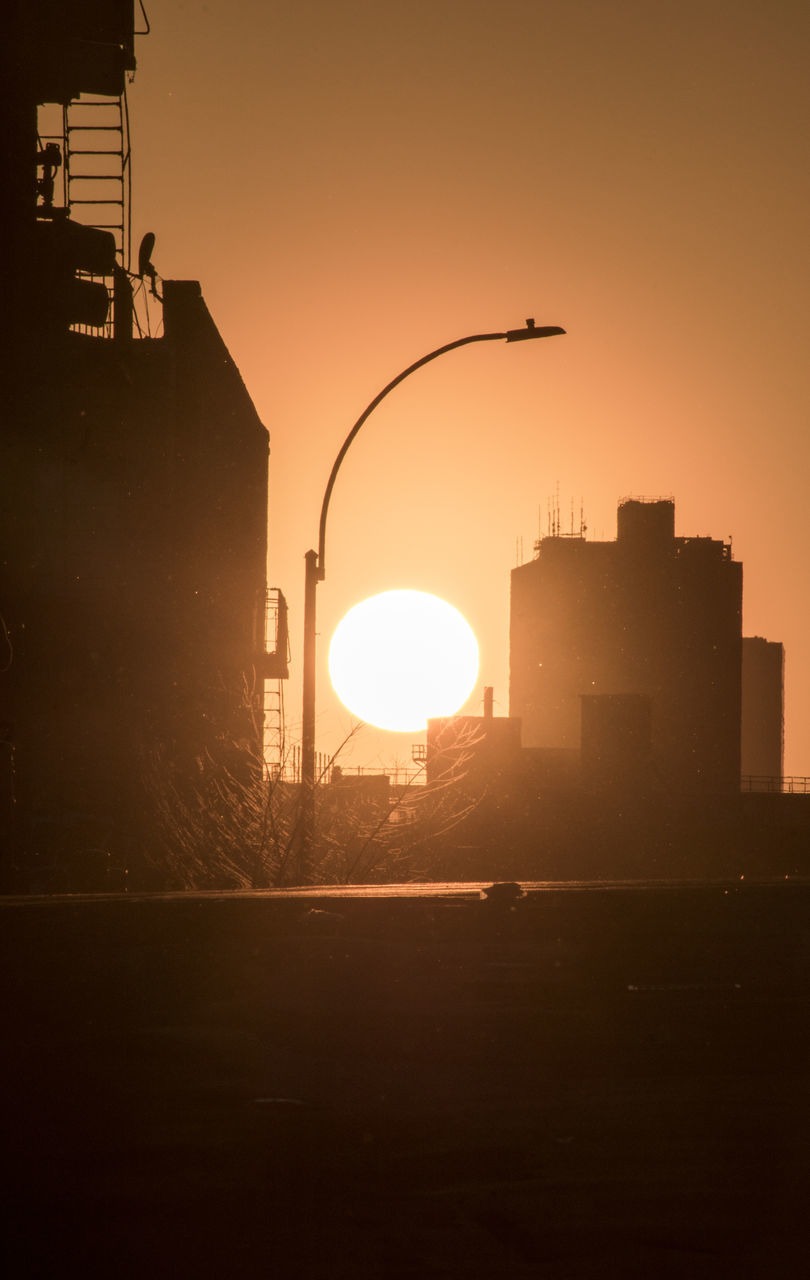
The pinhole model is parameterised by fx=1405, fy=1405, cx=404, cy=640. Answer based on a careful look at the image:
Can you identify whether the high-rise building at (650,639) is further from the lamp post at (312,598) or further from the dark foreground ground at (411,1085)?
the dark foreground ground at (411,1085)

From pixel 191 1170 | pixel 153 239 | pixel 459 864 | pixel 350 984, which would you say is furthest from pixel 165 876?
pixel 459 864

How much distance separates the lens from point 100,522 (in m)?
25.1

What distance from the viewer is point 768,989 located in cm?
699

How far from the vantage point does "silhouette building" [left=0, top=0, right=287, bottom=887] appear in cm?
1630

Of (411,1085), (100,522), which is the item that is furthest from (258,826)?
(411,1085)

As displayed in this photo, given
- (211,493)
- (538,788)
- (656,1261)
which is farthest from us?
(538,788)

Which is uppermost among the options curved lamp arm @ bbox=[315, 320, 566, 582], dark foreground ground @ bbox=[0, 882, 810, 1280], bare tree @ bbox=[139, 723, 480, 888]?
curved lamp arm @ bbox=[315, 320, 566, 582]

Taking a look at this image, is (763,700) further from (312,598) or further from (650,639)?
(312,598)

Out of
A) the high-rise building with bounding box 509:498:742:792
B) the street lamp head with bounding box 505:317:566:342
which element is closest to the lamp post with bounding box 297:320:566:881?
the street lamp head with bounding box 505:317:566:342

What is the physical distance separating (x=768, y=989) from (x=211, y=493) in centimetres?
2405

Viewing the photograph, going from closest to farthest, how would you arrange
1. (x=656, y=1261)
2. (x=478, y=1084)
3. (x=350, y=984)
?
(x=656, y=1261) → (x=478, y=1084) → (x=350, y=984)

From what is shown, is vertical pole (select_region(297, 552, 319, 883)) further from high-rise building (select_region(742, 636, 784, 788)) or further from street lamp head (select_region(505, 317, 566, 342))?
high-rise building (select_region(742, 636, 784, 788))

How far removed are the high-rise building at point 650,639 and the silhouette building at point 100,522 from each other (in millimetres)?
49323

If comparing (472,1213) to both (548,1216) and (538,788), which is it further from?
(538,788)
